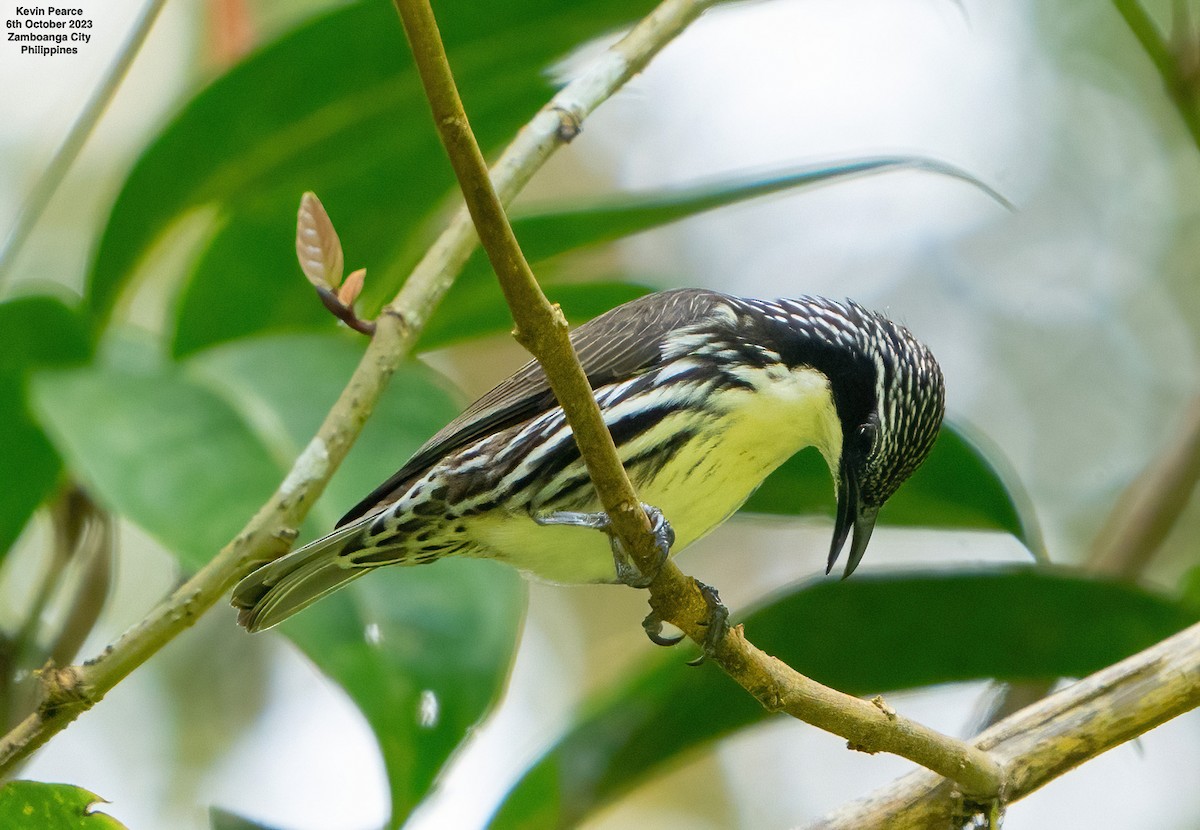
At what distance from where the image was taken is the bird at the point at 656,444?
2910 mm

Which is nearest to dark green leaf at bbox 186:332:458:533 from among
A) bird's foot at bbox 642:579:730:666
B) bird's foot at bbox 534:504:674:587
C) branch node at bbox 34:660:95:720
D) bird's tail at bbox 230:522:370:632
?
bird's tail at bbox 230:522:370:632

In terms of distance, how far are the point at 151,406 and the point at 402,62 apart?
47.8 inches

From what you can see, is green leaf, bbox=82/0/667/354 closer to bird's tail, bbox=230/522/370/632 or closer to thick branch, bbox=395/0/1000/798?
bird's tail, bbox=230/522/370/632

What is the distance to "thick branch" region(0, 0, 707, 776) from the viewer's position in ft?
6.93

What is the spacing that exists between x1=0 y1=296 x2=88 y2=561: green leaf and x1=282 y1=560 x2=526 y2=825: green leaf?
34.7 inches

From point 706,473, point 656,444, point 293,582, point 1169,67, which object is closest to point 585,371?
point 656,444

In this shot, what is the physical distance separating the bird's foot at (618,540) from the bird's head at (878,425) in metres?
0.65

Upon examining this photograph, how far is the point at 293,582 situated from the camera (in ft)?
9.41

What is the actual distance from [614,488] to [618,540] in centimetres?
23

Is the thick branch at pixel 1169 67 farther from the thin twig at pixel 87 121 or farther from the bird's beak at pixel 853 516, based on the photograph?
the thin twig at pixel 87 121

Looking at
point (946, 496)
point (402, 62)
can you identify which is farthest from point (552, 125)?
point (946, 496)

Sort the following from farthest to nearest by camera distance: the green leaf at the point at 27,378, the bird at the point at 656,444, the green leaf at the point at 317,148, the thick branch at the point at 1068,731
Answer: the green leaf at the point at 317,148 → the green leaf at the point at 27,378 → the bird at the point at 656,444 → the thick branch at the point at 1068,731

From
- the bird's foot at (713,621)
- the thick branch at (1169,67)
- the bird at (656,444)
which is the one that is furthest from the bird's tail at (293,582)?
the thick branch at (1169,67)

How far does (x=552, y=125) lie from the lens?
3.00 metres
